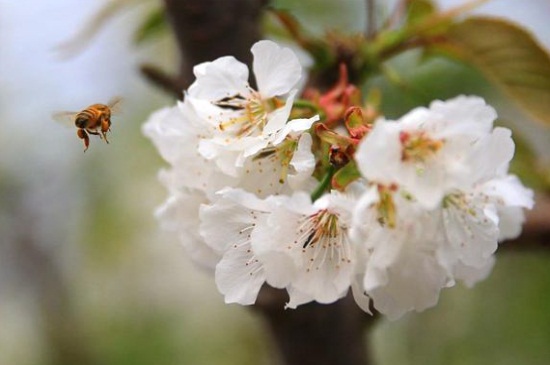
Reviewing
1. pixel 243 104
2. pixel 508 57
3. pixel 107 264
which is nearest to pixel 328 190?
pixel 243 104

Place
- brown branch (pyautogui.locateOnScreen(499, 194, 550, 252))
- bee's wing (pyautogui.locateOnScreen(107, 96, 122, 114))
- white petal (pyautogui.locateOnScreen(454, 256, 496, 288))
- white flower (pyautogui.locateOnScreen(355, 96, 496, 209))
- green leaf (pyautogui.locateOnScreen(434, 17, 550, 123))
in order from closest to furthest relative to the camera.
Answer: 1. white flower (pyautogui.locateOnScreen(355, 96, 496, 209))
2. white petal (pyautogui.locateOnScreen(454, 256, 496, 288))
3. bee's wing (pyautogui.locateOnScreen(107, 96, 122, 114))
4. green leaf (pyautogui.locateOnScreen(434, 17, 550, 123))
5. brown branch (pyautogui.locateOnScreen(499, 194, 550, 252))

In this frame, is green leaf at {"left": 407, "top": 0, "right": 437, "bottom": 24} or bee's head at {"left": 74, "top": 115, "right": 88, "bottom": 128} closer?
bee's head at {"left": 74, "top": 115, "right": 88, "bottom": 128}

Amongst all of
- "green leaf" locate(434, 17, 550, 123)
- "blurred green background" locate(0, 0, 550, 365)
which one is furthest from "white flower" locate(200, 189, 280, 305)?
"blurred green background" locate(0, 0, 550, 365)

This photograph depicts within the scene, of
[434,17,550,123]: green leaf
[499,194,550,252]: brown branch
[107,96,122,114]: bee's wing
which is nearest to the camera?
[107,96,122,114]: bee's wing

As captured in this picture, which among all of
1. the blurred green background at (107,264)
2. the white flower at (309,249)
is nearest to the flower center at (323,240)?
the white flower at (309,249)

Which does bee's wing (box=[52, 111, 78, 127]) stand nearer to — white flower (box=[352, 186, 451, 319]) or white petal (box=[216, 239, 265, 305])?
white petal (box=[216, 239, 265, 305])

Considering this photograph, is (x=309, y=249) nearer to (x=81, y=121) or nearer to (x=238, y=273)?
(x=238, y=273)

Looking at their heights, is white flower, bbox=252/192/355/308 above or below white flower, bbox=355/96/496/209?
below

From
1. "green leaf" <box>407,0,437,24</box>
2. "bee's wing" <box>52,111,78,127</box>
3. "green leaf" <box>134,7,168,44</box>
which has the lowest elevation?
"green leaf" <box>407,0,437,24</box>
